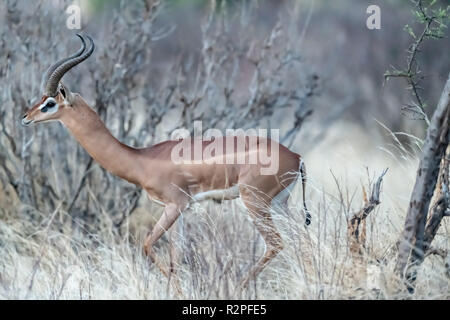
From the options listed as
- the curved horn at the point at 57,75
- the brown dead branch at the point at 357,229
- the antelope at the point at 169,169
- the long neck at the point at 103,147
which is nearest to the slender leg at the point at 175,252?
the antelope at the point at 169,169

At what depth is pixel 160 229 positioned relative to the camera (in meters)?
5.69

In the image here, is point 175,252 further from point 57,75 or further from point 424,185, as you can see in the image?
point 424,185

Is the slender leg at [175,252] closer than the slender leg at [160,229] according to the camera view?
Yes

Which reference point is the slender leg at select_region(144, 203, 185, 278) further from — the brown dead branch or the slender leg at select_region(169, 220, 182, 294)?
the brown dead branch

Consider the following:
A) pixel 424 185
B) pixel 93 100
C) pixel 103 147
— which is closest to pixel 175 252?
pixel 103 147

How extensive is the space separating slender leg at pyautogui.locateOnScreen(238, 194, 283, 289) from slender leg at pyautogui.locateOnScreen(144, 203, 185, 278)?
461mm

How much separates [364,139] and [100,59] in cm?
658

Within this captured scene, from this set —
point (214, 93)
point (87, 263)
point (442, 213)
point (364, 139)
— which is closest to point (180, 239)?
point (87, 263)

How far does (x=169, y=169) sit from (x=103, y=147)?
46 centimetres

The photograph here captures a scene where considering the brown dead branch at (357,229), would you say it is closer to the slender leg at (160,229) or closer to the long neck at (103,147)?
the slender leg at (160,229)

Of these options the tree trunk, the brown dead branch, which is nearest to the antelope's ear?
the brown dead branch

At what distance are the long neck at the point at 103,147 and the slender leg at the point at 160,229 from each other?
34 centimetres

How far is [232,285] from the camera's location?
184 inches

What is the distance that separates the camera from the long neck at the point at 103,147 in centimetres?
583
